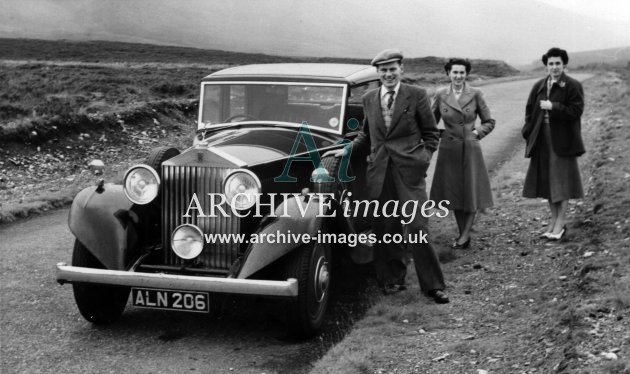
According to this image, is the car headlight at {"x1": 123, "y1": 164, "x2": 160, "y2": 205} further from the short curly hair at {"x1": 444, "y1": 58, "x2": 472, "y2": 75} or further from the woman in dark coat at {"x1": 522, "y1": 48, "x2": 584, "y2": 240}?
the woman in dark coat at {"x1": 522, "y1": 48, "x2": 584, "y2": 240}

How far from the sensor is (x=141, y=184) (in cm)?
508

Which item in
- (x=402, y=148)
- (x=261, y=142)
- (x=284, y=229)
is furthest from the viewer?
(x=261, y=142)

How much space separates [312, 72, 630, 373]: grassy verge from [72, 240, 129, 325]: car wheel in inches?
69.1

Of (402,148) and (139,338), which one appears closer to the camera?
(139,338)

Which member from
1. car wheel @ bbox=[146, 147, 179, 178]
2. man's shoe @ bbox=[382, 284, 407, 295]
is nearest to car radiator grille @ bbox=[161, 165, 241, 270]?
car wheel @ bbox=[146, 147, 179, 178]

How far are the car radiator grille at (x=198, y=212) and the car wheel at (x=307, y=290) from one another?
51 cm

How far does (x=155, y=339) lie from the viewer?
4805 mm

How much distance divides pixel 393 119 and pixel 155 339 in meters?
2.45

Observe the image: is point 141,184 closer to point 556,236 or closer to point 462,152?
point 462,152

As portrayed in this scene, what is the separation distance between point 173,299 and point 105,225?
3.00 feet

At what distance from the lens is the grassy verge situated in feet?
13.4

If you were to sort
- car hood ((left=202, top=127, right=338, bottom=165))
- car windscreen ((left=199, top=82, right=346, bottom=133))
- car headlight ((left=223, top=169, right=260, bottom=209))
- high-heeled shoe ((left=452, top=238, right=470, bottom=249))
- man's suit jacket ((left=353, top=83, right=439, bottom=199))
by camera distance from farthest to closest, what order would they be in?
high-heeled shoe ((left=452, top=238, right=470, bottom=249)) < car windscreen ((left=199, top=82, right=346, bottom=133)) < man's suit jacket ((left=353, top=83, right=439, bottom=199)) < car hood ((left=202, top=127, right=338, bottom=165)) < car headlight ((left=223, top=169, right=260, bottom=209))

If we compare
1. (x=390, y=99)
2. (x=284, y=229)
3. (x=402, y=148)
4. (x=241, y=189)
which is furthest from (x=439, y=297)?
(x=241, y=189)

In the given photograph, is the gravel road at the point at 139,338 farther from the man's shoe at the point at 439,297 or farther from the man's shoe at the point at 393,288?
the man's shoe at the point at 439,297
